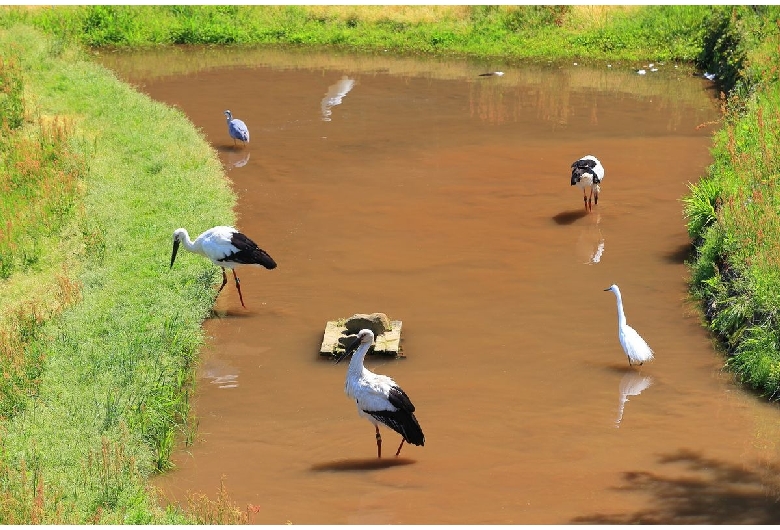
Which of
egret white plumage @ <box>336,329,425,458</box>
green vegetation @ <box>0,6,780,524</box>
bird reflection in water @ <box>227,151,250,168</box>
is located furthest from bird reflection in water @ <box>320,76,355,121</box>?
egret white plumage @ <box>336,329,425,458</box>

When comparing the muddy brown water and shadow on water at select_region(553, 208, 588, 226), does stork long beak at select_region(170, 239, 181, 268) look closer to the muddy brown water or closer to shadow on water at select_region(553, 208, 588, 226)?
the muddy brown water

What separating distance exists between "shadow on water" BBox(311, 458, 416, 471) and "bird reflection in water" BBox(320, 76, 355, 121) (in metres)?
14.2

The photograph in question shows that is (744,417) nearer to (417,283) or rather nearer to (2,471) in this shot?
(417,283)

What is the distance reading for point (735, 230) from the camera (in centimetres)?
1355

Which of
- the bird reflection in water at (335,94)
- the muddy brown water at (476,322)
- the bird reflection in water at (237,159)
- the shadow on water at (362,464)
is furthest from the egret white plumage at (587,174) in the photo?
the shadow on water at (362,464)

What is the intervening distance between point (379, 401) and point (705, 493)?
296cm

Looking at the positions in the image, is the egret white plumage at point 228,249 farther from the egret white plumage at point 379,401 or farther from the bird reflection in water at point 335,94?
the bird reflection in water at point 335,94

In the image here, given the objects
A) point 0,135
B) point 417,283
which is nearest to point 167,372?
point 417,283

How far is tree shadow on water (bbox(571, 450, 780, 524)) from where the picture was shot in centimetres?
877

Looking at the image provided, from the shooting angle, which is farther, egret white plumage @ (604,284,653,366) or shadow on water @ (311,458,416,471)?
egret white plumage @ (604,284,653,366)

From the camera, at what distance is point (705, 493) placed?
9.23 meters

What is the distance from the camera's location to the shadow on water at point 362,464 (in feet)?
32.5

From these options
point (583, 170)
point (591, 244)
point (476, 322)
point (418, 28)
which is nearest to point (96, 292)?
point (476, 322)

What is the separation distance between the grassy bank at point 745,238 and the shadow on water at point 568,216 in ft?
6.26
